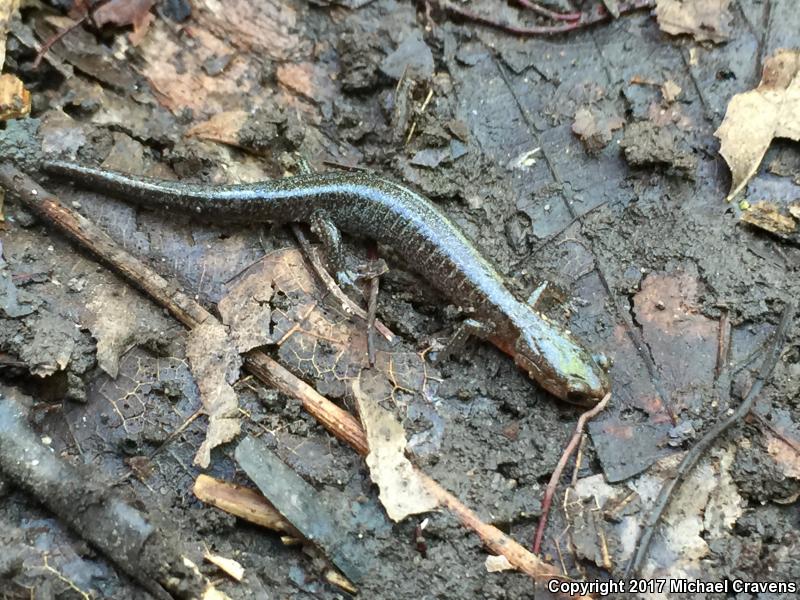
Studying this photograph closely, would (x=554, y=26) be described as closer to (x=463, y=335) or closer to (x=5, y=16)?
(x=463, y=335)

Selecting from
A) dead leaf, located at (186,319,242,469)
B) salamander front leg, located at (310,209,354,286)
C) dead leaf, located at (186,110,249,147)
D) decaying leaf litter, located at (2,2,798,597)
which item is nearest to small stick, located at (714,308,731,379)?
decaying leaf litter, located at (2,2,798,597)

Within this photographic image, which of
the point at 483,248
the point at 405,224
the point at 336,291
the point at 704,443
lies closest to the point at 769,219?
the point at 704,443

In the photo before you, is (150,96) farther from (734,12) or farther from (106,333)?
(734,12)

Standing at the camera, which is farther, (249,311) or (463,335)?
Answer: (463,335)

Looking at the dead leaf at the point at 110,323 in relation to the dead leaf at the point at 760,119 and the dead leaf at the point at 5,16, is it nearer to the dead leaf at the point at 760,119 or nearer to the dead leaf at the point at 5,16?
the dead leaf at the point at 5,16

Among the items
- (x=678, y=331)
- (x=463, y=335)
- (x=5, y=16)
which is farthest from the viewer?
(x=5, y=16)

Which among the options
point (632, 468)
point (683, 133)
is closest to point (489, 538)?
point (632, 468)

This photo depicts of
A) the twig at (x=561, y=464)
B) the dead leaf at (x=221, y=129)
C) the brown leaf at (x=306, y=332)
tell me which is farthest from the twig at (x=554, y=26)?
the twig at (x=561, y=464)
